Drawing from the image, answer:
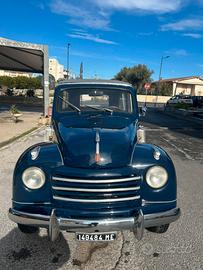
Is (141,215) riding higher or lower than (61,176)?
lower

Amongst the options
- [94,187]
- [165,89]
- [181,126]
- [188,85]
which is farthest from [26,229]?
[188,85]

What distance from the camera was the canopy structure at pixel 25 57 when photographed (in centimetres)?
1770

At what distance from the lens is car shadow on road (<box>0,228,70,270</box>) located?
3.47 m

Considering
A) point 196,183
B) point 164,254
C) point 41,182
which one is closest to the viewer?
point 41,182

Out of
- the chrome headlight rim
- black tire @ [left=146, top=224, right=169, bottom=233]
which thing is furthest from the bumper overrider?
black tire @ [left=146, top=224, right=169, bottom=233]

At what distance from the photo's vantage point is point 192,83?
75500 mm

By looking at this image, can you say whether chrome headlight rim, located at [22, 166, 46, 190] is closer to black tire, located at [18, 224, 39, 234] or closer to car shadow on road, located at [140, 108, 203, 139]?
black tire, located at [18, 224, 39, 234]

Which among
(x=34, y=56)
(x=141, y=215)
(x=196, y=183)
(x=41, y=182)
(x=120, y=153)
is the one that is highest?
(x=34, y=56)

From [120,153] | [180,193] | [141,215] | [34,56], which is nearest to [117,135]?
[120,153]

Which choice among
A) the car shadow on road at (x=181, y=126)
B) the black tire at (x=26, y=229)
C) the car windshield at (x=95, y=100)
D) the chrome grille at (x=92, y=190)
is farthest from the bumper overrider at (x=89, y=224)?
the car shadow on road at (x=181, y=126)

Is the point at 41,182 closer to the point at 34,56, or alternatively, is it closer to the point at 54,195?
the point at 54,195

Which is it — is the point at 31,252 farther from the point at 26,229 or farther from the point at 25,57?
the point at 25,57

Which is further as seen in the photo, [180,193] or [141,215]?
[180,193]

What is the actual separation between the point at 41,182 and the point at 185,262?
1924mm
